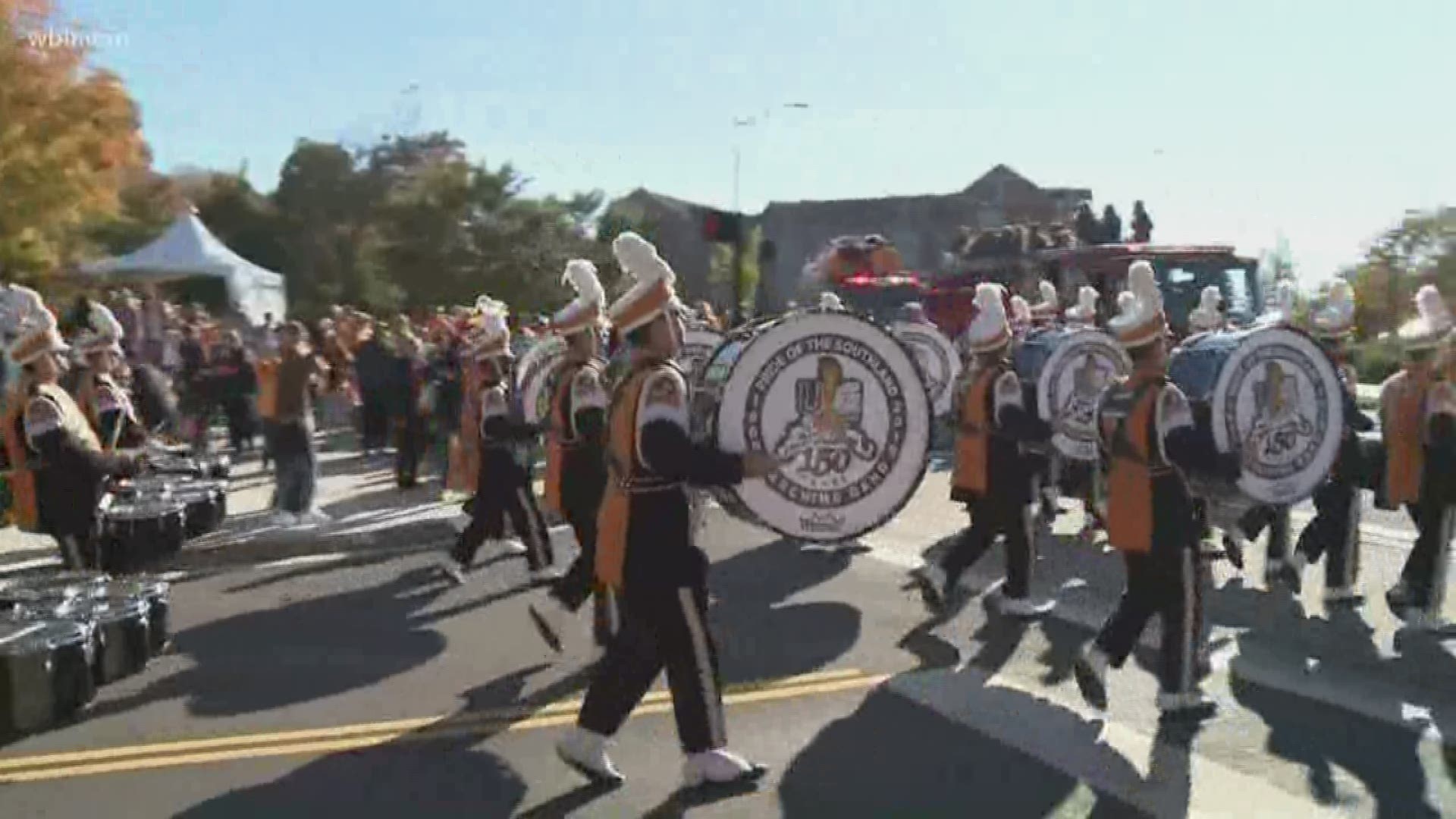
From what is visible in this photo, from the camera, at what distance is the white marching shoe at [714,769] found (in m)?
5.81

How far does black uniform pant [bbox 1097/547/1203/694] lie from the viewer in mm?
6559

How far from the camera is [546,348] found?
12.2 m

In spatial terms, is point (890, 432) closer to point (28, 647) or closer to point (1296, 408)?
point (1296, 408)

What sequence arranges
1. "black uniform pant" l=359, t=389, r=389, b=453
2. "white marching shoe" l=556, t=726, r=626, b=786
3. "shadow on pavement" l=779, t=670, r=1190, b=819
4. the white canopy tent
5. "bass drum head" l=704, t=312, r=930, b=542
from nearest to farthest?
1. "shadow on pavement" l=779, t=670, r=1190, b=819
2. "white marching shoe" l=556, t=726, r=626, b=786
3. "bass drum head" l=704, t=312, r=930, b=542
4. "black uniform pant" l=359, t=389, r=389, b=453
5. the white canopy tent

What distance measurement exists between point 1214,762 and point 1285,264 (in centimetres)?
2620

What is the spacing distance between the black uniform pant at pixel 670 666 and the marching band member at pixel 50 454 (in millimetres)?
3754

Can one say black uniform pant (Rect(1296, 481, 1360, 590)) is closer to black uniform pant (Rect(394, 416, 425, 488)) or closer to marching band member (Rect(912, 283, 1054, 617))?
marching band member (Rect(912, 283, 1054, 617))

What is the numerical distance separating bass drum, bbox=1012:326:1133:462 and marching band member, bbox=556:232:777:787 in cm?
561

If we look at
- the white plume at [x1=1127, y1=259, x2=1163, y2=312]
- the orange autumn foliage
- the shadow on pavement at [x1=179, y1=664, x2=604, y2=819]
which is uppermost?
the orange autumn foliage

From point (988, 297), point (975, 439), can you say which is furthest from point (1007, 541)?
point (988, 297)

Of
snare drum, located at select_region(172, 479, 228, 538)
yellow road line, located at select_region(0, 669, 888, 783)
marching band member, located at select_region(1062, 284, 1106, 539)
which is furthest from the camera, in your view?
marching band member, located at select_region(1062, 284, 1106, 539)

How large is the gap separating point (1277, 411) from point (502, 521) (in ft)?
16.1

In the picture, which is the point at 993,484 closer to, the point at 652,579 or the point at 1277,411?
the point at 1277,411

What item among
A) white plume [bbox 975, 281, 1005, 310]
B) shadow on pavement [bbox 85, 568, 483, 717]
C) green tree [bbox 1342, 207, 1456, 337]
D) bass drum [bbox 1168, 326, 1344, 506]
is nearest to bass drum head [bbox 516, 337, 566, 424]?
shadow on pavement [bbox 85, 568, 483, 717]
